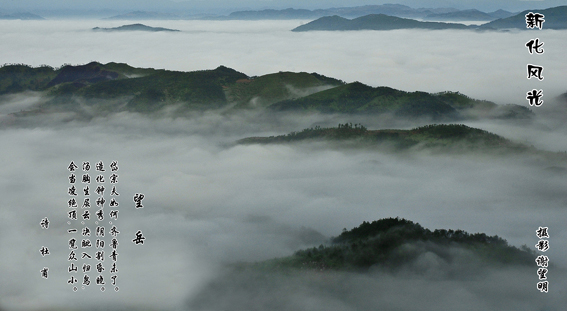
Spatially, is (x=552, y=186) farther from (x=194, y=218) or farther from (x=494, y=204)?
(x=194, y=218)

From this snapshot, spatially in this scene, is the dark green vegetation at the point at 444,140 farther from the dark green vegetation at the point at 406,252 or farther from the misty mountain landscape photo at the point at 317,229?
the dark green vegetation at the point at 406,252

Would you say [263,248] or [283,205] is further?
[283,205]

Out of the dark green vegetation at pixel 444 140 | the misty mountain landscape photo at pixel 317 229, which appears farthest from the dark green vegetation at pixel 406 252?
the dark green vegetation at pixel 444 140

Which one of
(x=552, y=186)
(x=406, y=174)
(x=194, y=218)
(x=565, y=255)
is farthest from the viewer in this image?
(x=406, y=174)

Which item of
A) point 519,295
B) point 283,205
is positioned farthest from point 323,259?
point 283,205

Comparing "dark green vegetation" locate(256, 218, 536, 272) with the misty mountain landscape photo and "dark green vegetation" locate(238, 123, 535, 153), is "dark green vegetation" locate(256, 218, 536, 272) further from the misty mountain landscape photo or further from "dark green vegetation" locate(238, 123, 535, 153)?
"dark green vegetation" locate(238, 123, 535, 153)

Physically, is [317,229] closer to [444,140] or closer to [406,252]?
[406,252]

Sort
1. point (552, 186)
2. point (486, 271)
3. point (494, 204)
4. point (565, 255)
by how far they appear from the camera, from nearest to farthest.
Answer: point (486, 271) → point (565, 255) → point (494, 204) → point (552, 186)

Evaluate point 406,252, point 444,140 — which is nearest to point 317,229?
point 406,252

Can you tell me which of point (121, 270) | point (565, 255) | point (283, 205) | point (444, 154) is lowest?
point (121, 270)
